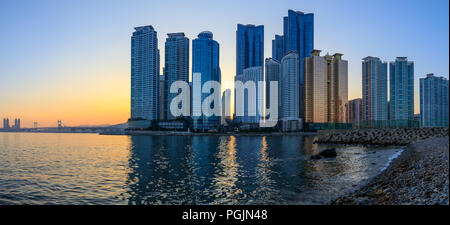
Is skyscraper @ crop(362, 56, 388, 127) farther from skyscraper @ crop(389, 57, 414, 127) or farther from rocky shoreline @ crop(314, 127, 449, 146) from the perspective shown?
rocky shoreline @ crop(314, 127, 449, 146)

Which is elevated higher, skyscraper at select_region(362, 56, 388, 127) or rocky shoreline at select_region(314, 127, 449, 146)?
skyscraper at select_region(362, 56, 388, 127)

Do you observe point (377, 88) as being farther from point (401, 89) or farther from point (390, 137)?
point (390, 137)

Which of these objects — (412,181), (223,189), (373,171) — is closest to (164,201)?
(223,189)

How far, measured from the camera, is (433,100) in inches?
5113

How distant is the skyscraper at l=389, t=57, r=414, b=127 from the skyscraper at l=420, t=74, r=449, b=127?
45788 millimetres

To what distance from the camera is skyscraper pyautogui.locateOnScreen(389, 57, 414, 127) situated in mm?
178750

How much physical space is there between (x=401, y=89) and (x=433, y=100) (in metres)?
58.6

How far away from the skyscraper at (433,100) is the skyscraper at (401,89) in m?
45.8

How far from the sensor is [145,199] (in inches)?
742

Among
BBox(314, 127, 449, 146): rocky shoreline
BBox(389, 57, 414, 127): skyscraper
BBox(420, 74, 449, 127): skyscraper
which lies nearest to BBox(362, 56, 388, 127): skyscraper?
BBox(389, 57, 414, 127): skyscraper

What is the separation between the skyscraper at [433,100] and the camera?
127 meters

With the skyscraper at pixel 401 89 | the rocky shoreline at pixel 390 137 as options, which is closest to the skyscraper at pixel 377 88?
the skyscraper at pixel 401 89

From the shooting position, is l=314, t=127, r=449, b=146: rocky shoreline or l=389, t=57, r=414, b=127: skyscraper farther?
l=389, t=57, r=414, b=127: skyscraper

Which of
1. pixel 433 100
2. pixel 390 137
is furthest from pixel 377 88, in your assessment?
pixel 390 137
